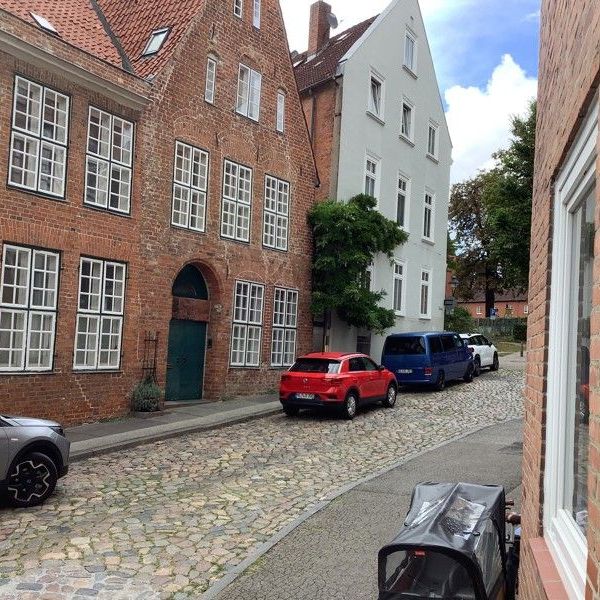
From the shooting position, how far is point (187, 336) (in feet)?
57.4

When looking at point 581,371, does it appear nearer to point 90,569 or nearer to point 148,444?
point 90,569

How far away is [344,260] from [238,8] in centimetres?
796

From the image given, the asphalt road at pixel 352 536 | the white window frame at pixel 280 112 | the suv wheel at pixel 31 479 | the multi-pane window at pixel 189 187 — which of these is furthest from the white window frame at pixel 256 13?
the suv wheel at pixel 31 479

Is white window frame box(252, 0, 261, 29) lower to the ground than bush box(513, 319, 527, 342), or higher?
higher

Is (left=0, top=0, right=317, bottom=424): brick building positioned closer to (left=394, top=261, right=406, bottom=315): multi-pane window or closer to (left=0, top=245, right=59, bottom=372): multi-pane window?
(left=0, top=245, right=59, bottom=372): multi-pane window

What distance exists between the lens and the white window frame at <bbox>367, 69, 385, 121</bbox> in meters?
23.9

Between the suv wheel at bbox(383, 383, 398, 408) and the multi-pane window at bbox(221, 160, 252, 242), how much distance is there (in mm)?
5797

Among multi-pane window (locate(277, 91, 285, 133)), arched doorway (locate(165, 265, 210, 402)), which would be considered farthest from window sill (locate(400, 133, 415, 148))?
arched doorway (locate(165, 265, 210, 402))

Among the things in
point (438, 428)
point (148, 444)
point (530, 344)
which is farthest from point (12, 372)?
point (530, 344)

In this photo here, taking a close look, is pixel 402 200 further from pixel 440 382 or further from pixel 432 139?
pixel 440 382

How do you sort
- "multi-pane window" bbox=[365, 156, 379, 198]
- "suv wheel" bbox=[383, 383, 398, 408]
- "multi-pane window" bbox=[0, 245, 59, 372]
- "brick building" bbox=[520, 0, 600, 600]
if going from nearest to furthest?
"brick building" bbox=[520, 0, 600, 600]
"multi-pane window" bbox=[0, 245, 59, 372]
"suv wheel" bbox=[383, 383, 398, 408]
"multi-pane window" bbox=[365, 156, 379, 198]

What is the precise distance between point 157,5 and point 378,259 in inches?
438

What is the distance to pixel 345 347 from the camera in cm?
2259

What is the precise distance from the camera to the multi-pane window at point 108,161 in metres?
14.5
